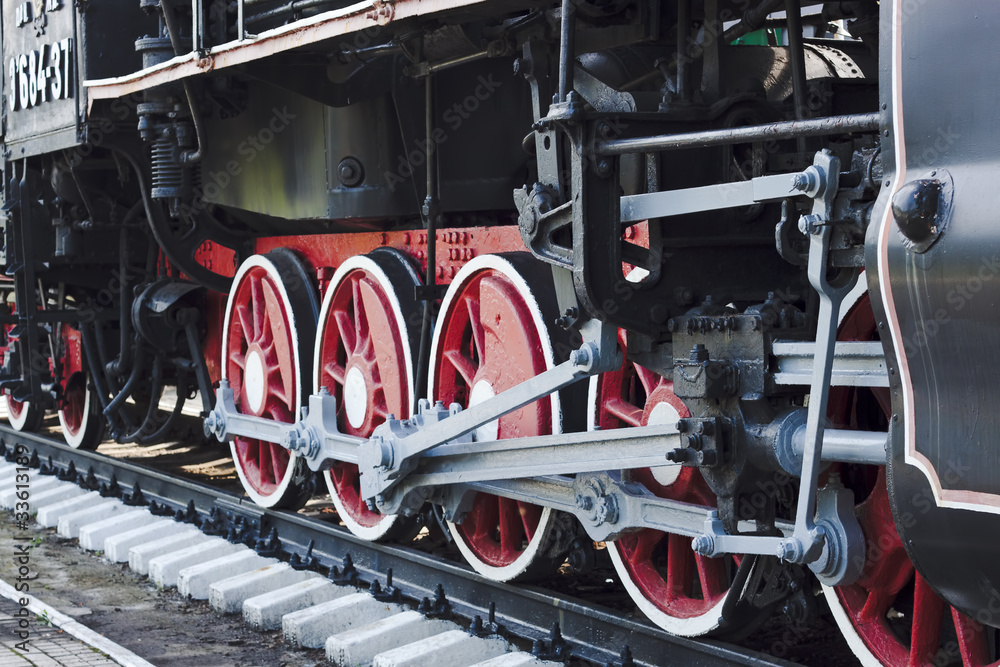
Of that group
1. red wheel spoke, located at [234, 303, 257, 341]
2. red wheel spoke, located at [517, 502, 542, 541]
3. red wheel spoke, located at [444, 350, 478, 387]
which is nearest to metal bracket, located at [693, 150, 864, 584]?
red wheel spoke, located at [517, 502, 542, 541]

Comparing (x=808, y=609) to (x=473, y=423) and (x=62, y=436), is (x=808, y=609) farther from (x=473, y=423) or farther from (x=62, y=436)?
(x=62, y=436)

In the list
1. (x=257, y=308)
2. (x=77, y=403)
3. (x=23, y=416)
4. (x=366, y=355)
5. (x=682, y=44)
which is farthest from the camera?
(x=23, y=416)

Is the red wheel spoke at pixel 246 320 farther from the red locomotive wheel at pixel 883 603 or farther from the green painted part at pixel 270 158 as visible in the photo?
the red locomotive wheel at pixel 883 603

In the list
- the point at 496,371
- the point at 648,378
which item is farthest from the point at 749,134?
the point at 496,371

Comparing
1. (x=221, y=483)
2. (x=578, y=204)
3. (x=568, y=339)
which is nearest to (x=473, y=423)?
(x=568, y=339)

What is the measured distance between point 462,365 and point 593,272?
1.41 meters

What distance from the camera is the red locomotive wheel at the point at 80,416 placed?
793 centimetres

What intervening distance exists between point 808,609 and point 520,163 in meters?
2.34

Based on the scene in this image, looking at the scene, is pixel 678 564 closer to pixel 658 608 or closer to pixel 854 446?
pixel 658 608

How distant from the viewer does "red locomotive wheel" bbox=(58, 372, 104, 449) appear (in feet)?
26.0

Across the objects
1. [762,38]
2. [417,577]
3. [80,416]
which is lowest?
[417,577]

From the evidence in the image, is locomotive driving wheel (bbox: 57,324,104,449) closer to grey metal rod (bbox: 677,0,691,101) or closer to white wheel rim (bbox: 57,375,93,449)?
white wheel rim (bbox: 57,375,93,449)

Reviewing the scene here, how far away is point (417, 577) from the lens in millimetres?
4977

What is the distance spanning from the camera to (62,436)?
8.87 meters
